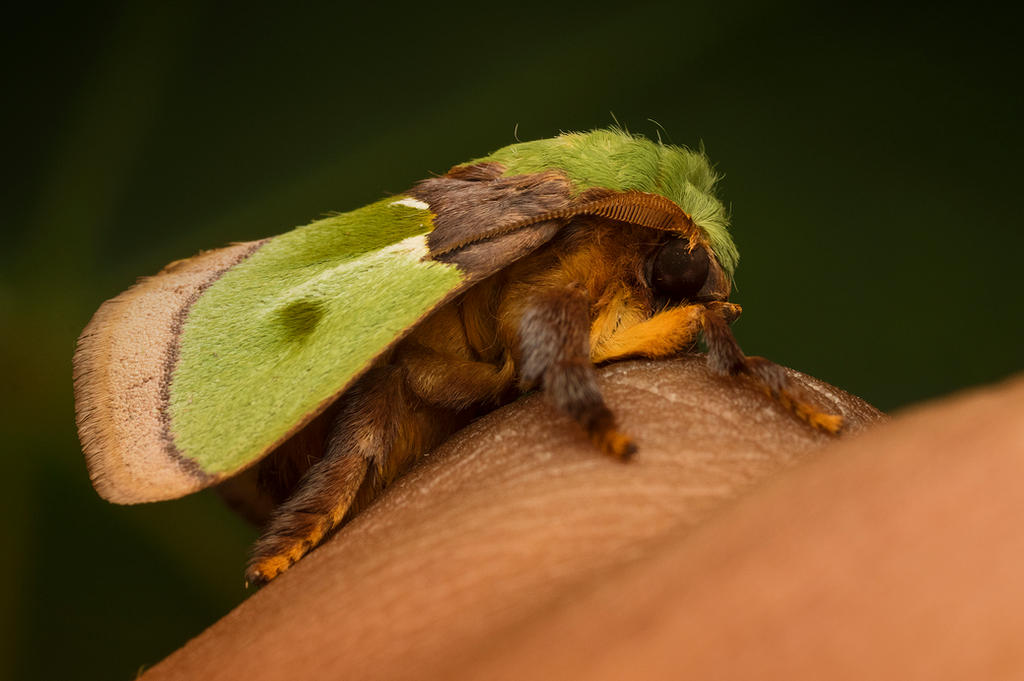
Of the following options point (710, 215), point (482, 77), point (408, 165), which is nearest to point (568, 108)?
point (482, 77)

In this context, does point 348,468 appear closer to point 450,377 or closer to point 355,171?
point 450,377

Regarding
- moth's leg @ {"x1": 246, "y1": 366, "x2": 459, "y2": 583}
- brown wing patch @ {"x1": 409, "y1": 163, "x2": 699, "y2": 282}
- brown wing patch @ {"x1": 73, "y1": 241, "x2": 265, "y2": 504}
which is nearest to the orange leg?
brown wing patch @ {"x1": 409, "y1": 163, "x2": 699, "y2": 282}

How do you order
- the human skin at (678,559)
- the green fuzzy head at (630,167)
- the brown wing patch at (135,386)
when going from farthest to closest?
the green fuzzy head at (630,167) < the brown wing patch at (135,386) < the human skin at (678,559)

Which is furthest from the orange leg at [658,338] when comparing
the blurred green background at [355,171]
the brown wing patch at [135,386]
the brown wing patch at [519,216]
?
the blurred green background at [355,171]

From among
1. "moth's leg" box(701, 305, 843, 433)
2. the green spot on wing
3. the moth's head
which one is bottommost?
"moth's leg" box(701, 305, 843, 433)

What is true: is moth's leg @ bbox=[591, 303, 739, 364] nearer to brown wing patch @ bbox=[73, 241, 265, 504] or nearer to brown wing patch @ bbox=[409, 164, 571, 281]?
brown wing patch @ bbox=[409, 164, 571, 281]

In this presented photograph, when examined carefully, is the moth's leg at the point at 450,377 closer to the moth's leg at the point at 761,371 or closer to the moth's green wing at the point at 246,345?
the moth's green wing at the point at 246,345

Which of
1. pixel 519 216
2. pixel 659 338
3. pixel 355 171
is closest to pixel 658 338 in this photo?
pixel 659 338
